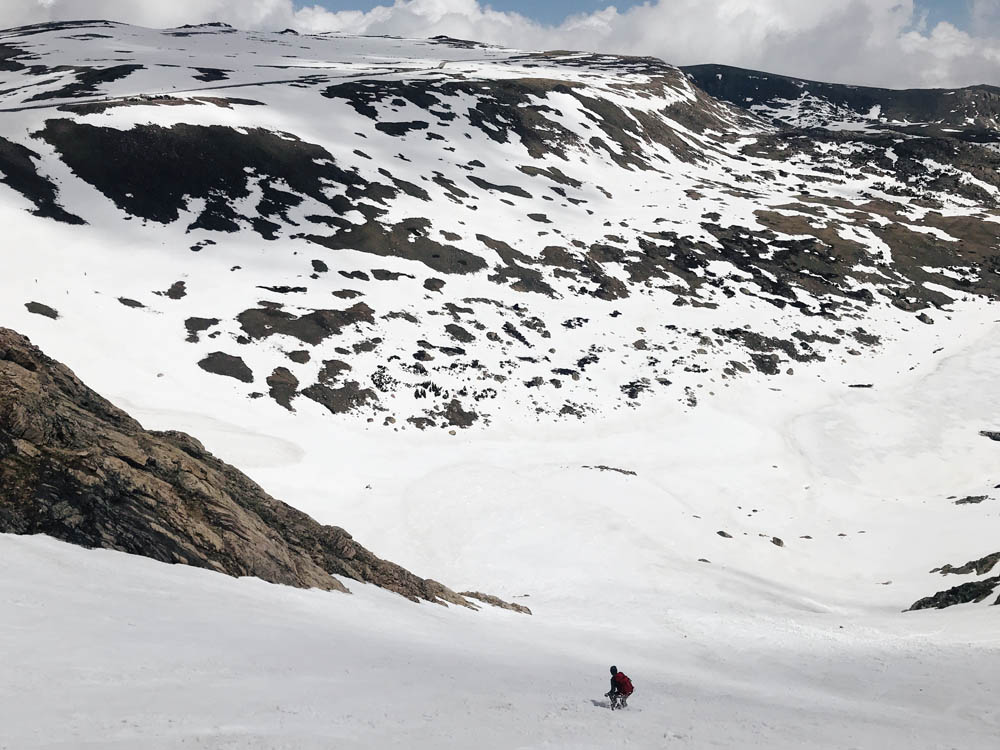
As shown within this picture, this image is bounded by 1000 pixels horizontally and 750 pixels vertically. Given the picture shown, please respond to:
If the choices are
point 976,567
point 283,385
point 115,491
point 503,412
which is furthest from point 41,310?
point 976,567

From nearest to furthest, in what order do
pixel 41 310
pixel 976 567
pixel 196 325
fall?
pixel 976 567
pixel 41 310
pixel 196 325

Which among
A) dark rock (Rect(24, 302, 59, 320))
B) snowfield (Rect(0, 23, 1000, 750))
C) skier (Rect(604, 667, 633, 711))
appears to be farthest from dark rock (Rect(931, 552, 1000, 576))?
dark rock (Rect(24, 302, 59, 320))

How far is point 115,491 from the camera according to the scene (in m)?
16.1

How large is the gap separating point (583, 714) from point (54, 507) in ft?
39.3

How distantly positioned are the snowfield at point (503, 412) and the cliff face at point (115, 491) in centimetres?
80

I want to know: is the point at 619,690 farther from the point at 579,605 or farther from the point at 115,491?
the point at 579,605

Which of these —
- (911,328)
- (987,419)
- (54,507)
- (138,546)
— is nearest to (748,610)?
(138,546)

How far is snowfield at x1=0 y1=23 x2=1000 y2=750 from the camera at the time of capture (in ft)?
41.7

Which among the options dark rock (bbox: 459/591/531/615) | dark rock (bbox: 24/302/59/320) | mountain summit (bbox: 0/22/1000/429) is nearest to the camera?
dark rock (bbox: 459/591/531/615)

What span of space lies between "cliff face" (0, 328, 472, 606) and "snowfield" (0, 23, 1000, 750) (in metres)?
0.80

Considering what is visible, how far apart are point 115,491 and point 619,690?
12.0m

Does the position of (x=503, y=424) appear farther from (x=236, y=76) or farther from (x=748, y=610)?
(x=236, y=76)

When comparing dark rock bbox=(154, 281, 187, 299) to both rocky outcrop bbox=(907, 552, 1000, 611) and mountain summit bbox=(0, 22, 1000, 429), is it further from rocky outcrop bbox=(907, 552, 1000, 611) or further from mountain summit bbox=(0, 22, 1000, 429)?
rocky outcrop bbox=(907, 552, 1000, 611)

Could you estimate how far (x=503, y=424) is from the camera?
162 feet
